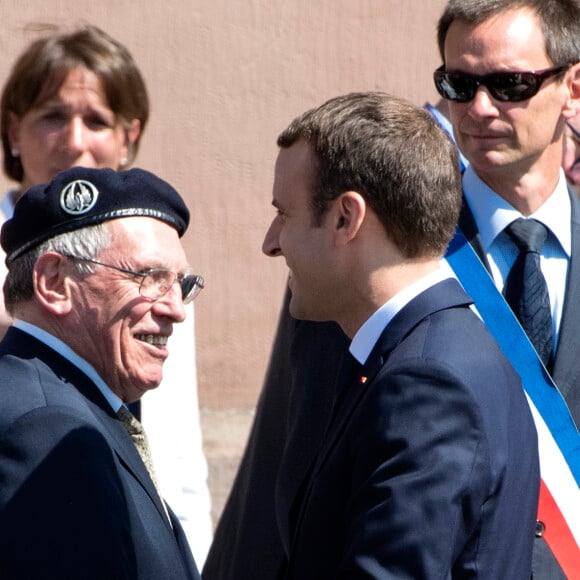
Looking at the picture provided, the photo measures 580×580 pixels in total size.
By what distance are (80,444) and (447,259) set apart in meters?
1.21

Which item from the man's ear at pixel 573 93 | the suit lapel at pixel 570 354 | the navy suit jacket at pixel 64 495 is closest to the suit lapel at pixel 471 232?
the suit lapel at pixel 570 354

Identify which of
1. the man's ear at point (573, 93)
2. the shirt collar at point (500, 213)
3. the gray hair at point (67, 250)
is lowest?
the shirt collar at point (500, 213)

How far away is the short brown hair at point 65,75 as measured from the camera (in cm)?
356

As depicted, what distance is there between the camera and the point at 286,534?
2604 millimetres

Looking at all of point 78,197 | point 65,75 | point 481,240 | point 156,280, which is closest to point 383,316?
point 156,280

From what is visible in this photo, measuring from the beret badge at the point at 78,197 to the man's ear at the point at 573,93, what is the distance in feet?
4.37

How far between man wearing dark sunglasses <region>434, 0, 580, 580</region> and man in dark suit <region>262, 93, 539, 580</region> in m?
0.75

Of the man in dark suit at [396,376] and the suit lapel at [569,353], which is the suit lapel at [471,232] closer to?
the suit lapel at [569,353]

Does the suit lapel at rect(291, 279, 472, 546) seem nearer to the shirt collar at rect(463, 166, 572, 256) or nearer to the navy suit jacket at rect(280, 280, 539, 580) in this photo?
the navy suit jacket at rect(280, 280, 539, 580)

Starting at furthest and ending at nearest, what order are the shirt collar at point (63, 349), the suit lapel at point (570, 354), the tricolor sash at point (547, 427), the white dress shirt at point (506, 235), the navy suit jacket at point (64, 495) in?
the white dress shirt at point (506, 235) → the suit lapel at point (570, 354) → the tricolor sash at point (547, 427) → the shirt collar at point (63, 349) → the navy suit jacket at point (64, 495)

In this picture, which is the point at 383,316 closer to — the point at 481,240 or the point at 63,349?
the point at 63,349

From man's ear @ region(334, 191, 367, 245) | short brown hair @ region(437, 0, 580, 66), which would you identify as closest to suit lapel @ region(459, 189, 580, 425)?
short brown hair @ region(437, 0, 580, 66)

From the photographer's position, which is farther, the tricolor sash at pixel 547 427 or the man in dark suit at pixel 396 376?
the tricolor sash at pixel 547 427

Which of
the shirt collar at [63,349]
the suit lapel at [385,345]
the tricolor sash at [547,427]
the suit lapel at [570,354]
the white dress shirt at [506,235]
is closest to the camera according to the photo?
the suit lapel at [385,345]
